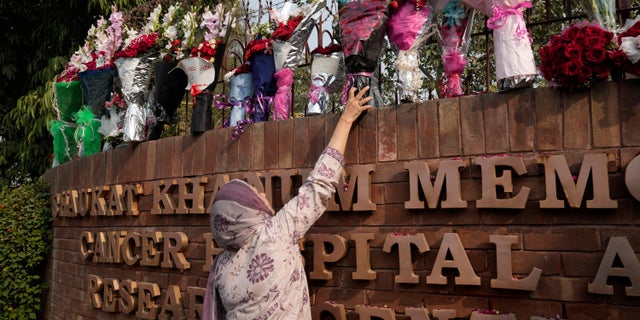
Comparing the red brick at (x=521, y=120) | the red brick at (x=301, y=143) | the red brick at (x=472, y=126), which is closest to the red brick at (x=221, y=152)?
the red brick at (x=301, y=143)

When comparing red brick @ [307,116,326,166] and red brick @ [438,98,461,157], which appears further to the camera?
red brick @ [307,116,326,166]

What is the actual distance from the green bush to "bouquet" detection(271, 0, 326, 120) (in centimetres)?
357

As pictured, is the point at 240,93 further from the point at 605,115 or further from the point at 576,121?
the point at 605,115

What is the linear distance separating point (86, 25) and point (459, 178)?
26.8 ft

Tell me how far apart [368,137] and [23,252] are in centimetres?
440

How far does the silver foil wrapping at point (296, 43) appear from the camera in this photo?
137 inches

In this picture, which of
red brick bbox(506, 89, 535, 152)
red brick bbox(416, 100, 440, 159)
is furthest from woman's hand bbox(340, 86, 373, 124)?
red brick bbox(506, 89, 535, 152)

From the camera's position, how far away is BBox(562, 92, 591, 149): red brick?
2.32 m

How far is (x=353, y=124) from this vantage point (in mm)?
2994

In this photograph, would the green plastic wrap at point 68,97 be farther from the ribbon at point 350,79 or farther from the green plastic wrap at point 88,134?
the ribbon at point 350,79

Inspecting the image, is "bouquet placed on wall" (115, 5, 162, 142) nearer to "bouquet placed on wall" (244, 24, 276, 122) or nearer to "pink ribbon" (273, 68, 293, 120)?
"bouquet placed on wall" (244, 24, 276, 122)

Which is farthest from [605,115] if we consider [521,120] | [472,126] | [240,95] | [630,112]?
[240,95]

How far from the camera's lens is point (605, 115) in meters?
2.29

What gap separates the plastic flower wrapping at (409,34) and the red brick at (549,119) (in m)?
0.65
